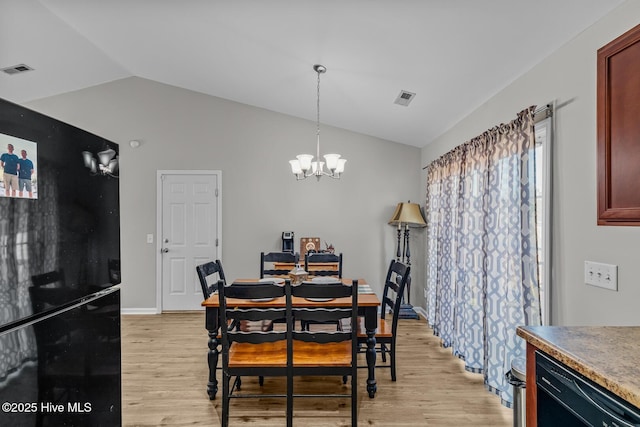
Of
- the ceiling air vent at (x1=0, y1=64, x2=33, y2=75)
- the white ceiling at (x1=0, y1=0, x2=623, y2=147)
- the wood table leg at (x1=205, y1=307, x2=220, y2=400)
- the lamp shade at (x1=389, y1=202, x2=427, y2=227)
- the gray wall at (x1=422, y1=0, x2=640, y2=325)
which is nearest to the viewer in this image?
the gray wall at (x1=422, y1=0, x2=640, y2=325)

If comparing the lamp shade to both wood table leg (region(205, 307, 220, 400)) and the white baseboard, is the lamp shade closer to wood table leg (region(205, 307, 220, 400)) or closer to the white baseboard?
wood table leg (region(205, 307, 220, 400))

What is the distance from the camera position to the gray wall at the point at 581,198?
5.16 feet

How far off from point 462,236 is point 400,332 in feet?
4.97

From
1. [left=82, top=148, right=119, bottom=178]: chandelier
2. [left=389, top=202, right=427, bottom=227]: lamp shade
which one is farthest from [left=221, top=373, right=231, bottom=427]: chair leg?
[left=389, top=202, right=427, bottom=227]: lamp shade

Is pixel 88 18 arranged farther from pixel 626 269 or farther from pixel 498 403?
pixel 498 403

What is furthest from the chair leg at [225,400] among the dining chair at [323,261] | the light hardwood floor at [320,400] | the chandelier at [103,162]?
the dining chair at [323,261]

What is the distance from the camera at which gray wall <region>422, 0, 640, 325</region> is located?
1572mm

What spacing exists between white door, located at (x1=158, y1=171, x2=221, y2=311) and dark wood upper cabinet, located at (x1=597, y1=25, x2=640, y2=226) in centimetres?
444

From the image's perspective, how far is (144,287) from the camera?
4.96 m

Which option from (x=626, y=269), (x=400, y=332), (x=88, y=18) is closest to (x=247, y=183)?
(x=88, y=18)

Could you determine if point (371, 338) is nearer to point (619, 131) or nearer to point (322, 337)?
point (322, 337)

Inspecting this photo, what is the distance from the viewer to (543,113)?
84.3 inches

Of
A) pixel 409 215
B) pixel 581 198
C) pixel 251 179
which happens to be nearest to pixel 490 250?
pixel 581 198

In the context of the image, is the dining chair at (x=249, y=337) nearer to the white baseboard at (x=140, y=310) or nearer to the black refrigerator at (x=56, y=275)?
the black refrigerator at (x=56, y=275)
